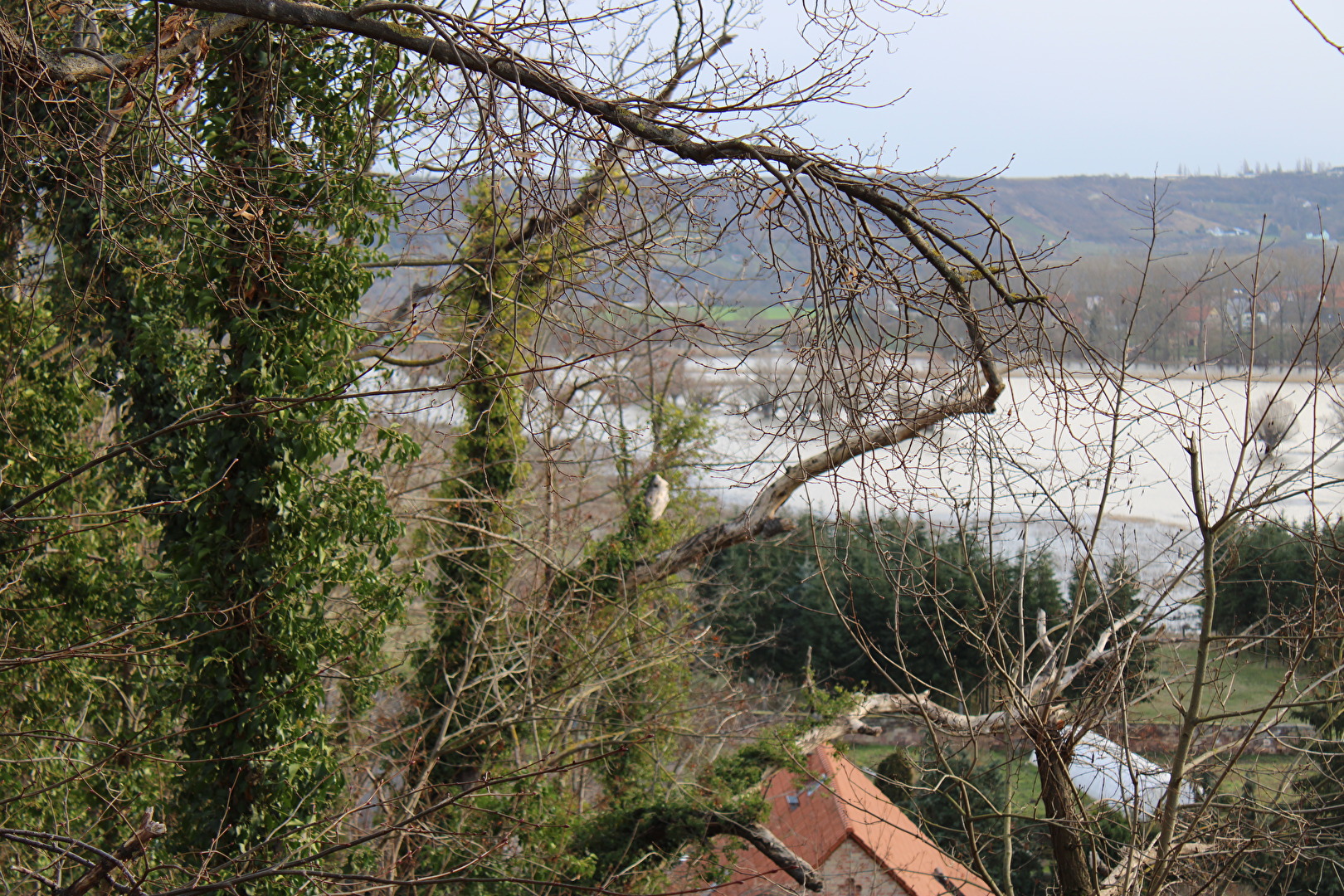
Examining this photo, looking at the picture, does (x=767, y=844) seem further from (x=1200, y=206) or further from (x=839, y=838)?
(x=1200, y=206)

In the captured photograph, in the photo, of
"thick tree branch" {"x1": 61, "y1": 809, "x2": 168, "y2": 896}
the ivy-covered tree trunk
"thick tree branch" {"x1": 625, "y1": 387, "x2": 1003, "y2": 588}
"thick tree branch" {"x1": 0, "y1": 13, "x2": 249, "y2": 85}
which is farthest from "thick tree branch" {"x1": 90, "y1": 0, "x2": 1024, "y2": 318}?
the ivy-covered tree trunk

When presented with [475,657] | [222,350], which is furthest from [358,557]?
[475,657]

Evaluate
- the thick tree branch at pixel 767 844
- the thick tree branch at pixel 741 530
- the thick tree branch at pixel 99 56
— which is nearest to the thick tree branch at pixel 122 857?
the thick tree branch at pixel 99 56

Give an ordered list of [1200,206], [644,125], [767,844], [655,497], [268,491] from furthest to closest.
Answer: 1. [1200,206]
2. [655,497]
3. [767,844]
4. [268,491]
5. [644,125]

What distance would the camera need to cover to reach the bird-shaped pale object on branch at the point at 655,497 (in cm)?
1172

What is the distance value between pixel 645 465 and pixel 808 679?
18.7 ft

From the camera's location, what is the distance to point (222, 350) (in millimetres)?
6547

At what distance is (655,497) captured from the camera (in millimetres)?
11805

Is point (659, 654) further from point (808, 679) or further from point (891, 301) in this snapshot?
point (891, 301)

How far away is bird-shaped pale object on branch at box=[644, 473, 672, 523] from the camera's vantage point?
38.4 ft

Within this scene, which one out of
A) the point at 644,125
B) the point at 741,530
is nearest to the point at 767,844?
the point at 741,530

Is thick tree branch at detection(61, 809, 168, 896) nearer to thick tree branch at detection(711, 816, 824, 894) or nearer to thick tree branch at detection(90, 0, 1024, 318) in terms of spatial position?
thick tree branch at detection(90, 0, 1024, 318)

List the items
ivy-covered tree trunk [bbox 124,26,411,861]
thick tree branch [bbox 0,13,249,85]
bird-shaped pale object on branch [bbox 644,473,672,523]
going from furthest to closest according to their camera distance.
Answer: bird-shaped pale object on branch [bbox 644,473,672,523]
ivy-covered tree trunk [bbox 124,26,411,861]
thick tree branch [bbox 0,13,249,85]

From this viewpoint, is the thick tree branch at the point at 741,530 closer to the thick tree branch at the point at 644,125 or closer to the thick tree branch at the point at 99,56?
the thick tree branch at the point at 644,125
